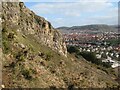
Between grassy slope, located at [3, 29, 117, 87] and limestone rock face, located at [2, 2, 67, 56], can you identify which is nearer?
grassy slope, located at [3, 29, 117, 87]

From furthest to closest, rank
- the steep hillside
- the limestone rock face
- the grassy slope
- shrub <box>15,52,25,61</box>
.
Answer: the limestone rock face
shrub <box>15,52,25,61</box>
the steep hillside
the grassy slope

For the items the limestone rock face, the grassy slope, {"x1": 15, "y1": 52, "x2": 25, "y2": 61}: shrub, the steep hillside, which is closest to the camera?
the grassy slope

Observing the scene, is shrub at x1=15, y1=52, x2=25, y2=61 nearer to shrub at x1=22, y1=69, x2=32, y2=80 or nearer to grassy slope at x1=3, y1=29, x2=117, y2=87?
grassy slope at x1=3, y1=29, x2=117, y2=87

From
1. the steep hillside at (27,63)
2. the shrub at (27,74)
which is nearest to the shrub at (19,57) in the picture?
the steep hillside at (27,63)

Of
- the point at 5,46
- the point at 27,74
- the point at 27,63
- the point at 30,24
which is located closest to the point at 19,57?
the point at 27,63

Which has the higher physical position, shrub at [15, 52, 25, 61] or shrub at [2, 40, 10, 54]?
shrub at [2, 40, 10, 54]

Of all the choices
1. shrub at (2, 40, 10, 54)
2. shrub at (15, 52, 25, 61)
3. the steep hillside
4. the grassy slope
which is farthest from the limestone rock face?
shrub at (15, 52, 25, 61)

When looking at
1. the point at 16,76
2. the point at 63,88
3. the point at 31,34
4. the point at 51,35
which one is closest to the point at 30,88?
the point at 16,76

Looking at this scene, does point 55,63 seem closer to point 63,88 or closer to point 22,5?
point 63,88

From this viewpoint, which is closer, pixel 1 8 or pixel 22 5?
pixel 1 8

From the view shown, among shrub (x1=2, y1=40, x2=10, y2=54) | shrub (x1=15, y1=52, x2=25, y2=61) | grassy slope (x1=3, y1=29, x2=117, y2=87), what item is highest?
shrub (x1=2, y1=40, x2=10, y2=54)
